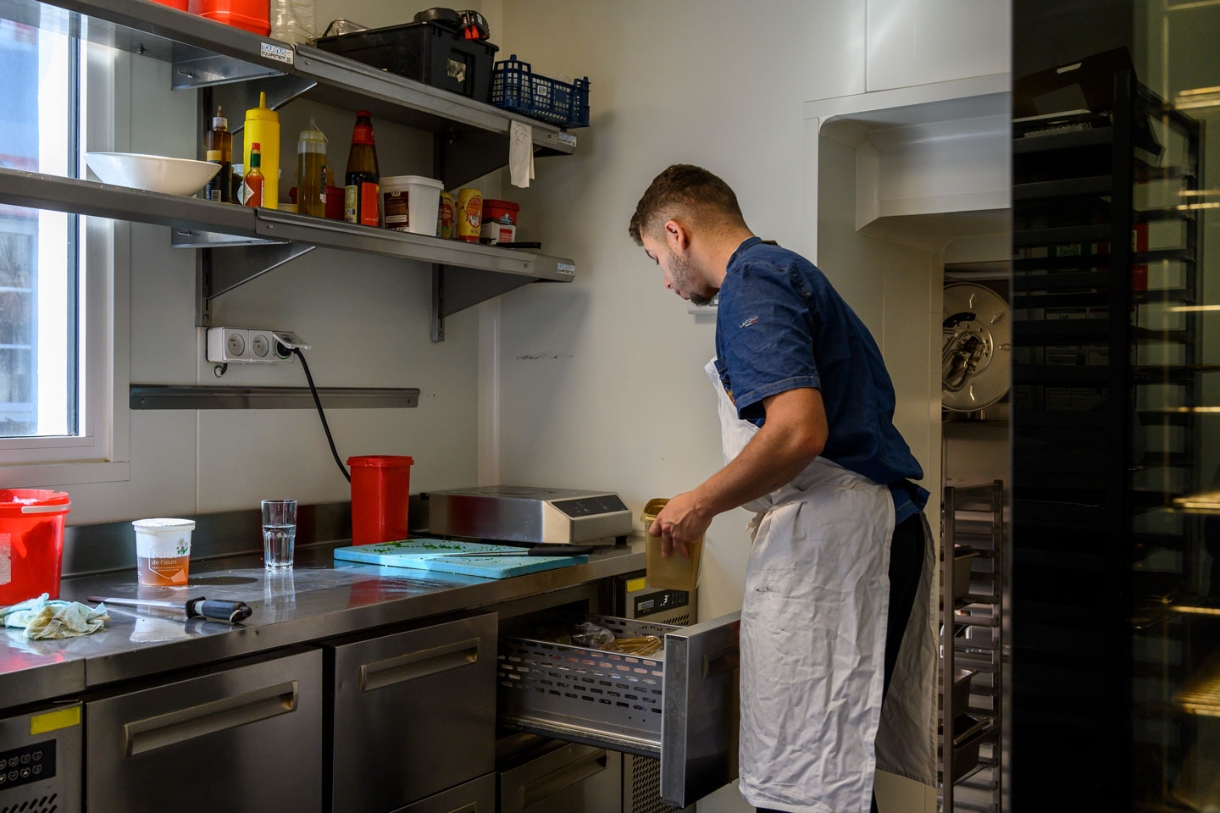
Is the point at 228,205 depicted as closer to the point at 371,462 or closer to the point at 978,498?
the point at 371,462

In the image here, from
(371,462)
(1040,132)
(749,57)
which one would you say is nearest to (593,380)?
(371,462)

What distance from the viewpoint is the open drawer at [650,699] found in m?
1.62

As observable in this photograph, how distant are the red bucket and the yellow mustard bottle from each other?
736mm

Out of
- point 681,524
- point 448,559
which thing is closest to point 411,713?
point 448,559

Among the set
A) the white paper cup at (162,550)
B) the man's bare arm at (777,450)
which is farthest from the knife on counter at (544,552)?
the man's bare arm at (777,450)

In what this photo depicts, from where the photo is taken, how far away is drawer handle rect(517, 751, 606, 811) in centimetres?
218

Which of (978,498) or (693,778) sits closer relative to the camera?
(693,778)

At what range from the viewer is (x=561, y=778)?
2.29 meters

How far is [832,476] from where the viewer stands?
173 cm

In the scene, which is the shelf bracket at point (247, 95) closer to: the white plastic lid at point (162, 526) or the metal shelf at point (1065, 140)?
the white plastic lid at point (162, 526)

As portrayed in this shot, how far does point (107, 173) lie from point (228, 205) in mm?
213

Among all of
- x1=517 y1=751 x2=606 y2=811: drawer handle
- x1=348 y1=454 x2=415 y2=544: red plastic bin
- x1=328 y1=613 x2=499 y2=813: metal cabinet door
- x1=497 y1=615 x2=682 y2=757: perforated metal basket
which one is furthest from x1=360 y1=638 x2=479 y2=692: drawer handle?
x1=348 y1=454 x2=415 y2=544: red plastic bin

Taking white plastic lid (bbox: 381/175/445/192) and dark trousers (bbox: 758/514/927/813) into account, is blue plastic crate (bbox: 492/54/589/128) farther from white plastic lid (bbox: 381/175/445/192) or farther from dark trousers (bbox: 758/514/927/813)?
dark trousers (bbox: 758/514/927/813)

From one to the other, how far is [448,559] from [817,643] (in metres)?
0.86
